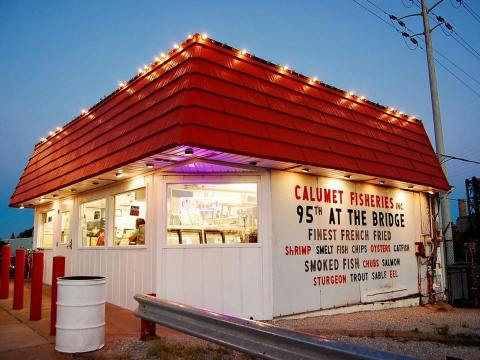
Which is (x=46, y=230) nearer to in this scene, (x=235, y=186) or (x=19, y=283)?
(x=19, y=283)

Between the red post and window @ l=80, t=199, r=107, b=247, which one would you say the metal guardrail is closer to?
the red post

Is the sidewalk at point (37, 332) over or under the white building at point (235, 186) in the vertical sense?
under

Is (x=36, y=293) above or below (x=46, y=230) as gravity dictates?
below

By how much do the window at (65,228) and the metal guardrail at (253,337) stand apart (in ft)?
26.0

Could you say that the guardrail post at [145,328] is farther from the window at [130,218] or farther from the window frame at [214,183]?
the window at [130,218]

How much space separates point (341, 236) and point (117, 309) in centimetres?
511

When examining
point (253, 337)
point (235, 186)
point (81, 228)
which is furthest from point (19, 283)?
point (253, 337)

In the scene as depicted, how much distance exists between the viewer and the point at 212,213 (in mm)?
8391

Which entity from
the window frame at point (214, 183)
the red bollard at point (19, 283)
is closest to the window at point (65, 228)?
the red bollard at point (19, 283)

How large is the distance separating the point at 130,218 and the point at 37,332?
10.8 ft

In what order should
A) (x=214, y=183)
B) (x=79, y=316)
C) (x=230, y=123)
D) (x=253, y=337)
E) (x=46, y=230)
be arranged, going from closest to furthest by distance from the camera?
(x=253, y=337) < (x=79, y=316) < (x=230, y=123) < (x=214, y=183) < (x=46, y=230)

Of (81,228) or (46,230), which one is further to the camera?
(46,230)

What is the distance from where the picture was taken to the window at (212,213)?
26.8ft

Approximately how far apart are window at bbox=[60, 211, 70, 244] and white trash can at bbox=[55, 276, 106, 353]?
24.8 ft
